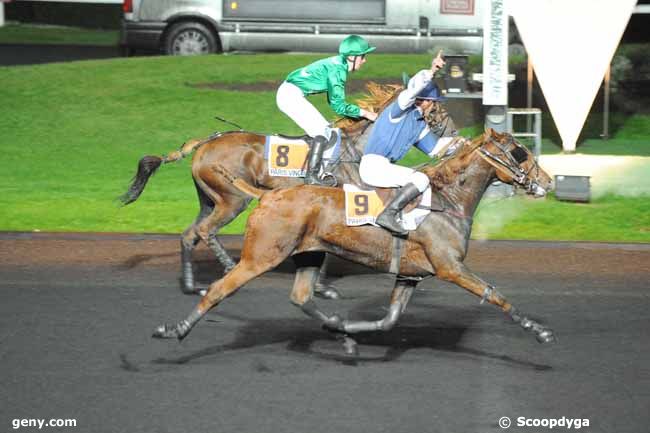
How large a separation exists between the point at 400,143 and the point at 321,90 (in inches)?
98.6

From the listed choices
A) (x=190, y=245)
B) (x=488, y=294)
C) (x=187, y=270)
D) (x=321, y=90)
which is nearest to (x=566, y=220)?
(x=321, y=90)

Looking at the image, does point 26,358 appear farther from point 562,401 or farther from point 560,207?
point 560,207

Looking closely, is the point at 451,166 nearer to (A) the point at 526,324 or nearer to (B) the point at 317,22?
(A) the point at 526,324

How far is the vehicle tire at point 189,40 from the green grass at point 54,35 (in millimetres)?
5199

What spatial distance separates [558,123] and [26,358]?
10703 mm

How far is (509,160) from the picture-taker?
A: 331 inches

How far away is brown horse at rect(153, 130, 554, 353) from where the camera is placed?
8219mm

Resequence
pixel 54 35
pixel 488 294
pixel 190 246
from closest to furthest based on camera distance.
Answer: pixel 488 294 → pixel 190 246 → pixel 54 35

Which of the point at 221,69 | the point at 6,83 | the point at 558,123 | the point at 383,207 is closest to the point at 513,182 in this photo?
the point at 383,207

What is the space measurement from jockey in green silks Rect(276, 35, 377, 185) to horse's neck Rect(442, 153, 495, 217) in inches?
90.1

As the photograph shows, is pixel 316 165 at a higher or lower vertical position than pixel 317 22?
lower

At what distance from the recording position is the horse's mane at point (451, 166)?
8516 millimetres

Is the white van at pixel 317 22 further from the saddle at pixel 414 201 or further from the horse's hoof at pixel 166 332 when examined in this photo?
the horse's hoof at pixel 166 332

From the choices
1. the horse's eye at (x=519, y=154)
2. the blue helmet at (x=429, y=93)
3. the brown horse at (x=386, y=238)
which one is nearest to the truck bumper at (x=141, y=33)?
the brown horse at (x=386, y=238)
